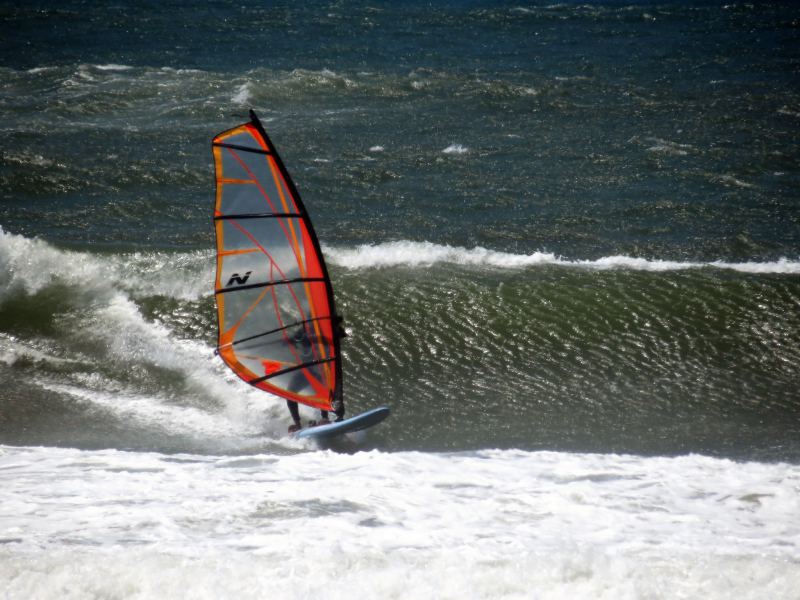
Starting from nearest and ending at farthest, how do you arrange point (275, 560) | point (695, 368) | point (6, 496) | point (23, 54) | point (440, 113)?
point (275, 560) < point (6, 496) < point (695, 368) < point (440, 113) < point (23, 54)

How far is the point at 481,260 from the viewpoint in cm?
1290

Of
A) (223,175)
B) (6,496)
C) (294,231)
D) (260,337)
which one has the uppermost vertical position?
(223,175)

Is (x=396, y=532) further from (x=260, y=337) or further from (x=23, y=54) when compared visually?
(x=23, y=54)

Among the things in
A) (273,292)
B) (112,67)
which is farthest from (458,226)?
(112,67)

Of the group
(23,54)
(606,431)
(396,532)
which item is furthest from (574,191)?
(23,54)

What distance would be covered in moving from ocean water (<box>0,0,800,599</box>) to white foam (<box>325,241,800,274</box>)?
0.05 m

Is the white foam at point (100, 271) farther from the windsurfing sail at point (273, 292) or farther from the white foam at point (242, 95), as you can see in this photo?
the white foam at point (242, 95)

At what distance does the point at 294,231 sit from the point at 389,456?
8.01 ft

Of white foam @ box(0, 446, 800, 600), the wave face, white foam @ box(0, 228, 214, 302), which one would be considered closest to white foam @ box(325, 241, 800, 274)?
the wave face

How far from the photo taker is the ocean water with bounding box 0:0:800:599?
6762mm

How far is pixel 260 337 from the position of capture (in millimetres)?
9289

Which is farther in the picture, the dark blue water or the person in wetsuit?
the dark blue water

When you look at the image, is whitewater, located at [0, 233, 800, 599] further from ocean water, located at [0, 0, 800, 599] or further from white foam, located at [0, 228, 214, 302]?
white foam, located at [0, 228, 214, 302]

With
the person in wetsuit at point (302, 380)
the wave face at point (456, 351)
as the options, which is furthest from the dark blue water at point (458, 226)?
the person in wetsuit at point (302, 380)
